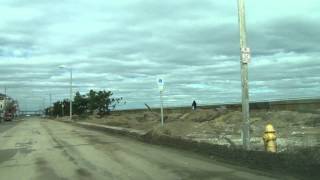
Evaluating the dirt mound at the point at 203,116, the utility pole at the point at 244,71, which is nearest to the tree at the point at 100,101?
the dirt mound at the point at 203,116

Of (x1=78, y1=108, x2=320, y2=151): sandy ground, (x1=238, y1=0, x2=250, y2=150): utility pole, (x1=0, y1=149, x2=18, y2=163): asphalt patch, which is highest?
(x1=238, y1=0, x2=250, y2=150): utility pole

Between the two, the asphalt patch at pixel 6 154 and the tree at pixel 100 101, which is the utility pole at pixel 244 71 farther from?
the tree at pixel 100 101

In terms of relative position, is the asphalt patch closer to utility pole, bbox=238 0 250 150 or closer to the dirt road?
the dirt road

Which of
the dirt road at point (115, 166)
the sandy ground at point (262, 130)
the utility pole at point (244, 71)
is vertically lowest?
the dirt road at point (115, 166)

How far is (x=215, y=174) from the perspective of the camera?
14125 millimetres

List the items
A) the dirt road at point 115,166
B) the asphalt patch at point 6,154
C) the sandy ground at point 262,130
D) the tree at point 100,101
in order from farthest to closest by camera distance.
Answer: the tree at point 100,101, the sandy ground at point 262,130, the asphalt patch at point 6,154, the dirt road at point 115,166

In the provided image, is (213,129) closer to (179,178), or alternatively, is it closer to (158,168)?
(158,168)

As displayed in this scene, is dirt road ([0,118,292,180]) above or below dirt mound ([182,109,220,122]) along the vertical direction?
below

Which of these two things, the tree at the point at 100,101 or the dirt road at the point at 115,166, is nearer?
the dirt road at the point at 115,166

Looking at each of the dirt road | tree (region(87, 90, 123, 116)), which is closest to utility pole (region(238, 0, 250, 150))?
the dirt road

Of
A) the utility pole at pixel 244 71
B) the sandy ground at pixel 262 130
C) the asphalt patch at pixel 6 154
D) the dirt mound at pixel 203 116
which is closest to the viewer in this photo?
the utility pole at pixel 244 71

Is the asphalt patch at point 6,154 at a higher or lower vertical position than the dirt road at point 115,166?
lower

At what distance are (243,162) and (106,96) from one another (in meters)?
81.1

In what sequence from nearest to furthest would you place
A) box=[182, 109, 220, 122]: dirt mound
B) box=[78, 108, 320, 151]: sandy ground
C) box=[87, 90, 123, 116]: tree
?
1. box=[78, 108, 320, 151]: sandy ground
2. box=[182, 109, 220, 122]: dirt mound
3. box=[87, 90, 123, 116]: tree
